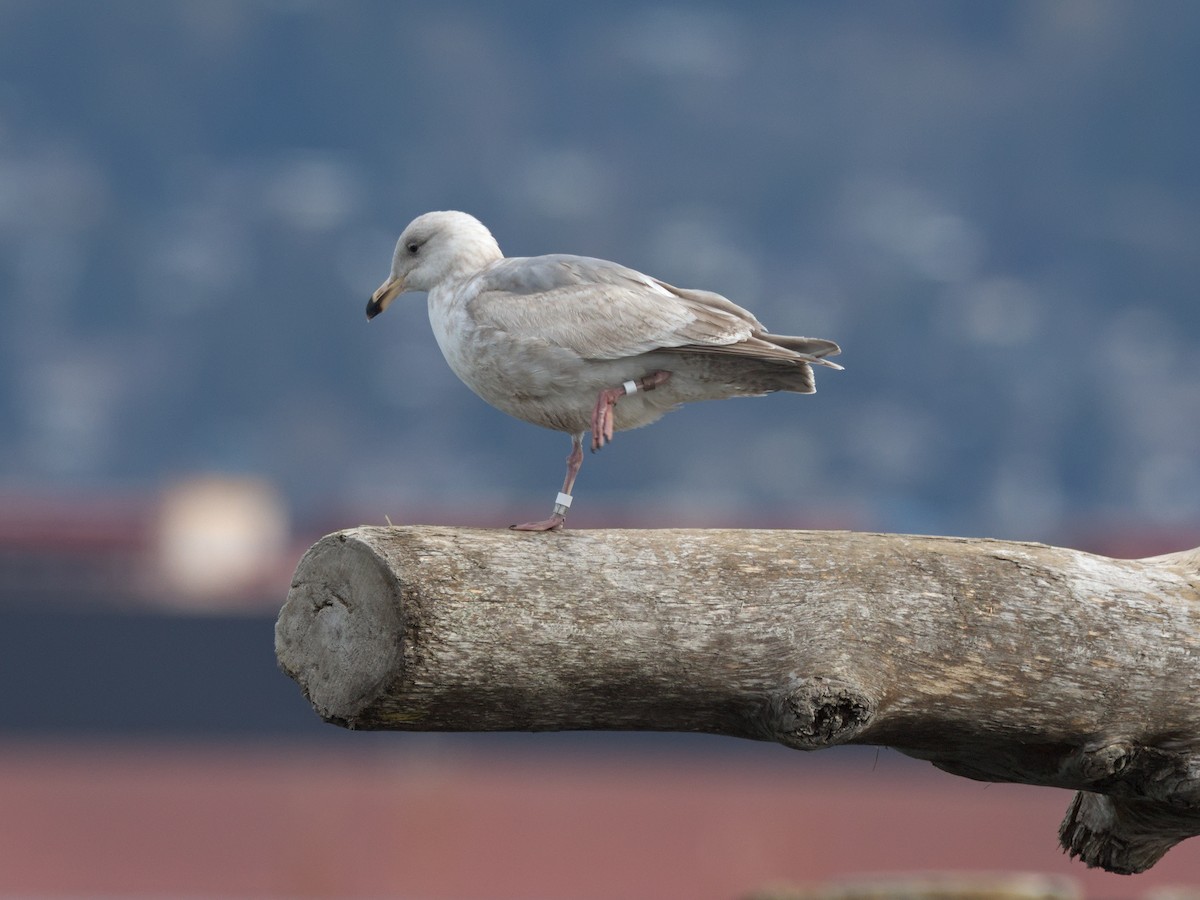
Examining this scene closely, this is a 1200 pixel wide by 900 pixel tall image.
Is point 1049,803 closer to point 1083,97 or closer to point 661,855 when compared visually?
point 661,855

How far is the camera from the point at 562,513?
4.39m

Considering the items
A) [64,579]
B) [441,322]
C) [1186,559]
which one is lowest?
[1186,559]

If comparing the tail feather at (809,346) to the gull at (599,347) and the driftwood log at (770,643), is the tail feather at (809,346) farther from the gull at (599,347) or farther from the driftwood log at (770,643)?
the driftwood log at (770,643)

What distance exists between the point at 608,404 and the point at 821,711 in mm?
1223

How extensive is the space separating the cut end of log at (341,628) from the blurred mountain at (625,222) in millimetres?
129715

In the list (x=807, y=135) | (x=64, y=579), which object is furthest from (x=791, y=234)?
(x=64, y=579)

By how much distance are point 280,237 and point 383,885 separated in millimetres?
148806

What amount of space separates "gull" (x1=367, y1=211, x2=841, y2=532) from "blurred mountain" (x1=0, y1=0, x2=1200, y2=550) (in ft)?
423

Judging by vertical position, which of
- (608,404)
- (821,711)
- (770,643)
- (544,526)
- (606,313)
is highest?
(606,313)

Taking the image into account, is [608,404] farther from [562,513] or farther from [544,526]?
[544,526]

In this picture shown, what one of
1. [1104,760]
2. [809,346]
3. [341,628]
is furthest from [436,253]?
[1104,760]

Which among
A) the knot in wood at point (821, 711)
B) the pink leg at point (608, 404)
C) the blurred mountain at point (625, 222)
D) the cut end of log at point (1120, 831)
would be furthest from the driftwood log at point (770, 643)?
the blurred mountain at point (625, 222)

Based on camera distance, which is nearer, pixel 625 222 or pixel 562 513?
pixel 562 513

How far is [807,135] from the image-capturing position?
544 feet
